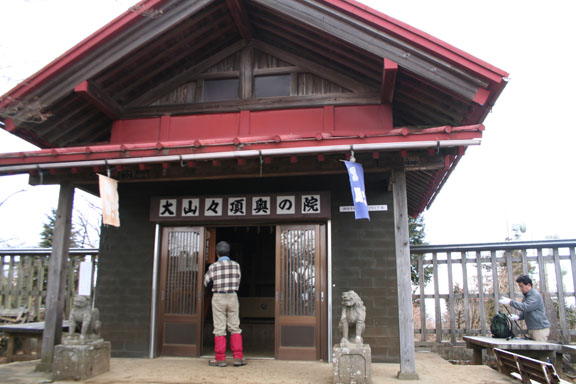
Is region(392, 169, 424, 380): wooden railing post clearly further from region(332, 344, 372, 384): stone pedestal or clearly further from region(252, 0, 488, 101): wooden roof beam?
region(252, 0, 488, 101): wooden roof beam

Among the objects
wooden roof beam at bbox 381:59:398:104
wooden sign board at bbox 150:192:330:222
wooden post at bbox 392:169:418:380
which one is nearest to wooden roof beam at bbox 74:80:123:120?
wooden sign board at bbox 150:192:330:222

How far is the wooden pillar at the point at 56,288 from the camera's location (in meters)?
7.39

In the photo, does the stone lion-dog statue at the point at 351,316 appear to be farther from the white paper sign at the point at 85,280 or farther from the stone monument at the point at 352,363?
the white paper sign at the point at 85,280

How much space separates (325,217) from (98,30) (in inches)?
196

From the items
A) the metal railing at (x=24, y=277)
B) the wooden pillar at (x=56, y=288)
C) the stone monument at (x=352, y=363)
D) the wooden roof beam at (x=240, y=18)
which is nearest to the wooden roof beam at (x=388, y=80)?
the wooden roof beam at (x=240, y=18)

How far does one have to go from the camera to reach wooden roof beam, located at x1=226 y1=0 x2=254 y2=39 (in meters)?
8.18

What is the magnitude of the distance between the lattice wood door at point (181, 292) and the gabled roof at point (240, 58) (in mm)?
2401

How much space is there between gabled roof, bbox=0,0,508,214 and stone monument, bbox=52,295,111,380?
7.60ft

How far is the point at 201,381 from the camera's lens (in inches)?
260

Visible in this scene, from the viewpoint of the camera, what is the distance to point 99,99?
8469 mm

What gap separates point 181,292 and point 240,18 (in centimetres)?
520

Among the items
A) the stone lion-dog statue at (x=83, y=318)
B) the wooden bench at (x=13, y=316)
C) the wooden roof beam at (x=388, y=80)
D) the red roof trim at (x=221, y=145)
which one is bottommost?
the wooden bench at (x=13, y=316)

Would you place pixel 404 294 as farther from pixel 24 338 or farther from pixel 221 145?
pixel 24 338

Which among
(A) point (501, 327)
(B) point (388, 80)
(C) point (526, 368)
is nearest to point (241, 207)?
(B) point (388, 80)
